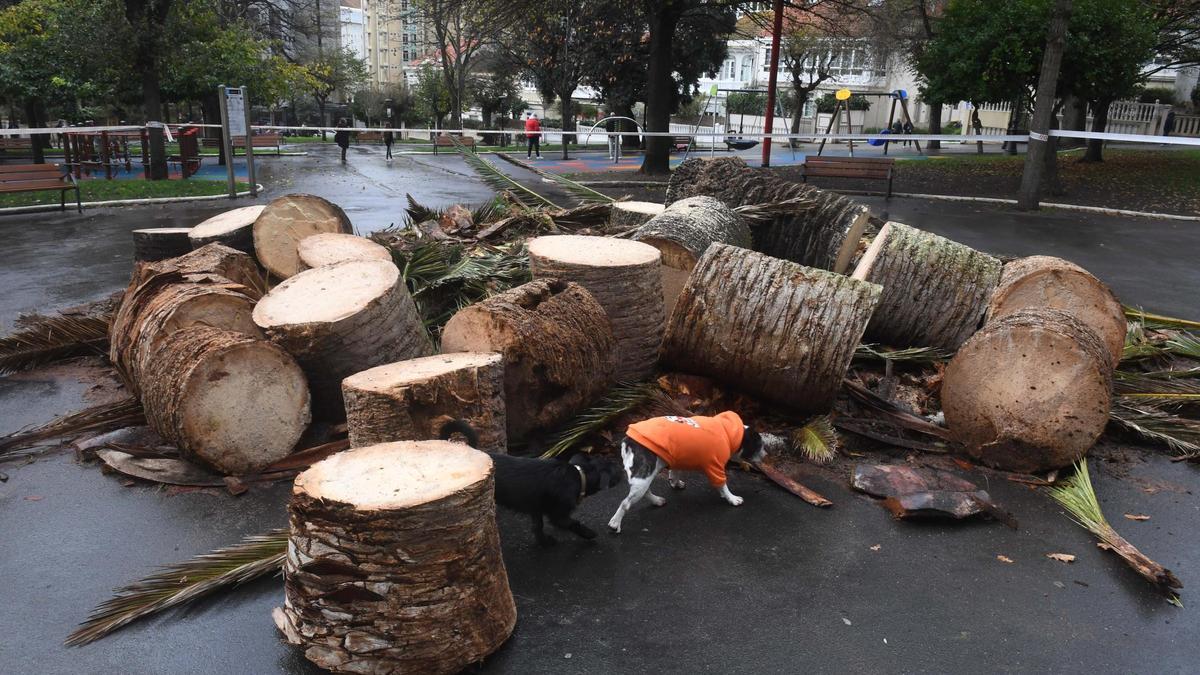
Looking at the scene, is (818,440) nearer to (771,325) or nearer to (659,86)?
(771,325)

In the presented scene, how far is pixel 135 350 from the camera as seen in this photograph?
5.23 meters

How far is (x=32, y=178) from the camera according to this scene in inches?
543

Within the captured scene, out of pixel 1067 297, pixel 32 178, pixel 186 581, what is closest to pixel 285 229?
pixel 186 581

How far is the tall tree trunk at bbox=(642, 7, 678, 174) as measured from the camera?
62.6 feet

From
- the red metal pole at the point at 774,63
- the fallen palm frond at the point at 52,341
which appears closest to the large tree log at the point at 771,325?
the fallen palm frond at the point at 52,341

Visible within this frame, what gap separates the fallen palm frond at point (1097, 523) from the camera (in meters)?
3.74

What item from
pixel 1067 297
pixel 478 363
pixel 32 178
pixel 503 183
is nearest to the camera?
pixel 478 363

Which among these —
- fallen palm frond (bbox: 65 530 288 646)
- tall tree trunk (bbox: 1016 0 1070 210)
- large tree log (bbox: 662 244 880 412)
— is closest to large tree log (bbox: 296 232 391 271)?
large tree log (bbox: 662 244 880 412)

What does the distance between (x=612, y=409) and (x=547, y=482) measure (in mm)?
1501

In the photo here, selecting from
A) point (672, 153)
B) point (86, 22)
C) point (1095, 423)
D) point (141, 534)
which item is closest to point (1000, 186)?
point (672, 153)

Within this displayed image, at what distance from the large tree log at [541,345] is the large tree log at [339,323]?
35cm

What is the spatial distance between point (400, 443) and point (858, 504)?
8.75 ft

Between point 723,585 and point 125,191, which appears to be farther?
point 125,191

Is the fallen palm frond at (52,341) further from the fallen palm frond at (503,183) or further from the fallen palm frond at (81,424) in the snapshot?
the fallen palm frond at (503,183)
